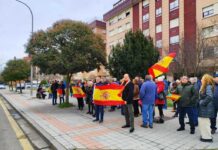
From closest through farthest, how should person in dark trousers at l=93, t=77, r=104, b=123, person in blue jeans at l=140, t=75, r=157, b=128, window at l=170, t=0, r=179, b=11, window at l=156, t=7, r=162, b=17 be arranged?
person in blue jeans at l=140, t=75, r=157, b=128
person in dark trousers at l=93, t=77, r=104, b=123
window at l=170, t=0, r=179, b=11
window at l=156, t=7, r=162, b=17

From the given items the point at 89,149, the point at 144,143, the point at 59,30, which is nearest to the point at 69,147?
the point at 89,149

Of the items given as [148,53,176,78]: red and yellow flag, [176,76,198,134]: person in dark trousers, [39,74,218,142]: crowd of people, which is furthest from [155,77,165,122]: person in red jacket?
[176,76,198,134]: person in dark trousers

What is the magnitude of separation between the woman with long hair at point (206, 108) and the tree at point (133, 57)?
24.5 ft

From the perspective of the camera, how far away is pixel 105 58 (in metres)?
14.4

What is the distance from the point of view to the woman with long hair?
6.80 m

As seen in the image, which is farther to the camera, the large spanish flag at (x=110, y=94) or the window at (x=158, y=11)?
the window at (x=158, y=11)

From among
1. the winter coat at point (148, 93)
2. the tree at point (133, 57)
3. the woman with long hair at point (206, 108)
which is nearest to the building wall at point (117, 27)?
the tree at point (133, 57)

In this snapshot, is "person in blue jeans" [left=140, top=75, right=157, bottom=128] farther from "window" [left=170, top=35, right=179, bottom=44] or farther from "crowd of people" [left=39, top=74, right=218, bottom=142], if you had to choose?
"window" [left=170, top=35, right=179, bottom=44]

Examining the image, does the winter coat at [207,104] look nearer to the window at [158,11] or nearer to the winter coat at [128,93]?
the winter coat at [128,93]

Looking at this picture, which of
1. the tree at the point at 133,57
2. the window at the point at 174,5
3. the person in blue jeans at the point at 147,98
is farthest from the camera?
the window at the point at 174,5

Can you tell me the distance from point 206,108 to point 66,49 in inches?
324

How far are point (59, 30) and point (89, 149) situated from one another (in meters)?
8.66

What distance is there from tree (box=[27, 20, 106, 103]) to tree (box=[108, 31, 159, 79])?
1.09 m

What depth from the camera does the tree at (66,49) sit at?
43.2 ft
